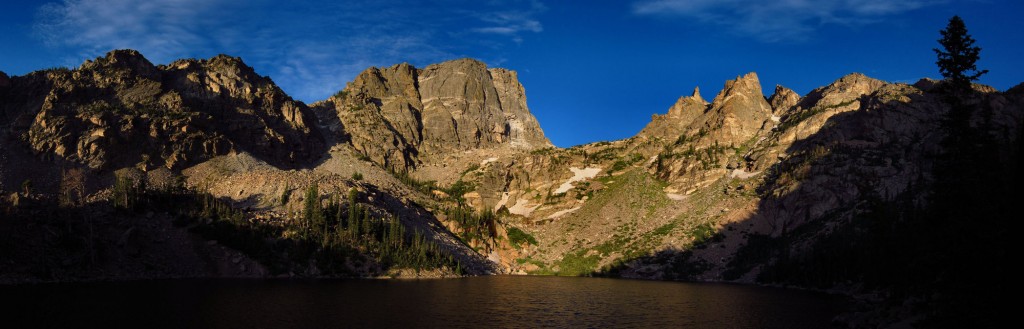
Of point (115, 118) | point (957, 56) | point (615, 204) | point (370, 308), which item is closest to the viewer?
point (957, 56)

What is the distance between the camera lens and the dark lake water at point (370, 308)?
172 feet

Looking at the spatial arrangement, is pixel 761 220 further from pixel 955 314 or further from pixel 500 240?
pixel 955 314

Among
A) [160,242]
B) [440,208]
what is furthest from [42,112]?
[440,208]

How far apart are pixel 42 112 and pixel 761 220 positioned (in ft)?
661

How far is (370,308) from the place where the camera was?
6425 centimetres

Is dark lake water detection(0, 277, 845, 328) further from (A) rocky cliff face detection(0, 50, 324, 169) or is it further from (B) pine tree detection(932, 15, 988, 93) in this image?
(A) rocky cliff face detection(0, 50, 324, 169)

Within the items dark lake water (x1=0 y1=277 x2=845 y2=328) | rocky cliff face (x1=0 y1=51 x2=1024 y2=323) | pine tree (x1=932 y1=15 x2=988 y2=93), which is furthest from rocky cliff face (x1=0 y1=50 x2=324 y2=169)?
pine tree (x1=932 y1=15 x2=988 y2=93)

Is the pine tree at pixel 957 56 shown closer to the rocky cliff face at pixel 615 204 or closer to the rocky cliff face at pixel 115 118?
the rocky cliff face at pixel 615 204

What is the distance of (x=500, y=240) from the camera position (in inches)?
7362

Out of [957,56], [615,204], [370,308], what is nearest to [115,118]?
[370,308]

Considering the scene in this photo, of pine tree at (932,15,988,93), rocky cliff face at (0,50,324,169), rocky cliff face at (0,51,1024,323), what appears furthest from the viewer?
rocky cliff face at (0,50,324,169)

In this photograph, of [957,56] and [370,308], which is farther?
[370,308]

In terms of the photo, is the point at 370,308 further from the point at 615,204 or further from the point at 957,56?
the point at 615,204

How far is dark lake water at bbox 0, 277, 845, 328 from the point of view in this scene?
52.3m
